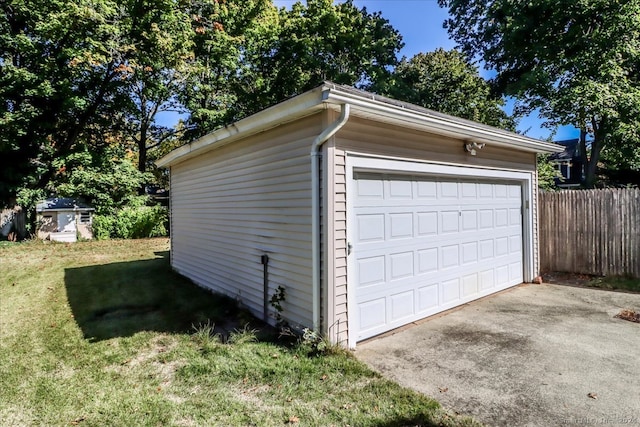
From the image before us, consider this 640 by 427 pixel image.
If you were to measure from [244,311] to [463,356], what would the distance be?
3091 mm

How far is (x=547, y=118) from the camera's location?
44.6 ft

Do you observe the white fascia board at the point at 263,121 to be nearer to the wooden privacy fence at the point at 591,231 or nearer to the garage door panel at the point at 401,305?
the garage door panel at the point at 401,305

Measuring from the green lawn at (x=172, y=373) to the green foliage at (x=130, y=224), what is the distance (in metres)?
9.89

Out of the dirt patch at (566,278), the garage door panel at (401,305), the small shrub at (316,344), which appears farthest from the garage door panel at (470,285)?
the small shrub at (316,344)

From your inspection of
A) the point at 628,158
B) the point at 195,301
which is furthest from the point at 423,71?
the point at 195,301

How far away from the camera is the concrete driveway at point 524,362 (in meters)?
2.76

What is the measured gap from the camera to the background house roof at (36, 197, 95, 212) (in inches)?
598

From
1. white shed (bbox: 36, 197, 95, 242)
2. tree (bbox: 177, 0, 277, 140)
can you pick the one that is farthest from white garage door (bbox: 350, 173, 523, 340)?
white shed (bbox: 36, 197, 95, 242)

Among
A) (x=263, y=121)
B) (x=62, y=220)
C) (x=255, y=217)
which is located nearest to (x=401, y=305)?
(x=255, y=217)

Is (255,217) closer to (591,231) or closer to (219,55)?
(591,231)

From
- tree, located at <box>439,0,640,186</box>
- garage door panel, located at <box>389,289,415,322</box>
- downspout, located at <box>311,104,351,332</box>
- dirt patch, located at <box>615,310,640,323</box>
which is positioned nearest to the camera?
downspout, located at <box>311,104,351,332</box>

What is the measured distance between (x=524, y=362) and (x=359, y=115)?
3.13m

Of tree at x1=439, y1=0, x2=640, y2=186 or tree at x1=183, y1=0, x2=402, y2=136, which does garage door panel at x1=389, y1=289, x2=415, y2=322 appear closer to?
tree at x1=439, y1=0, x2=640, y2=186

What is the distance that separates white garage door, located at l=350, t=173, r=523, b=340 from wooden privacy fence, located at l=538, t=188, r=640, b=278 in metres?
1.90
